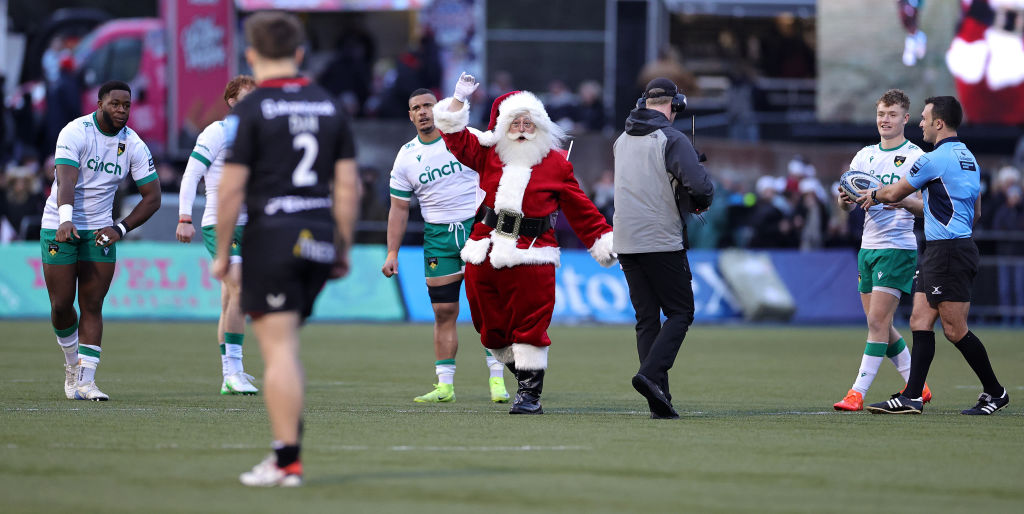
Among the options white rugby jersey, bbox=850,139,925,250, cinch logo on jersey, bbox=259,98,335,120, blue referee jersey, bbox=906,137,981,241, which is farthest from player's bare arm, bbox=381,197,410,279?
cinch logo on jersey, bbox=259,98,335,120

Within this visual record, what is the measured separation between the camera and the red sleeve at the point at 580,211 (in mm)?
10211

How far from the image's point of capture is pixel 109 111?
35.0ft

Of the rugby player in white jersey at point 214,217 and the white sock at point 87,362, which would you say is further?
the rugby player in white jersey at point 214,217

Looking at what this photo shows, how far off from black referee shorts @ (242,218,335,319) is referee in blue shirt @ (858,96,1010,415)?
197 inches

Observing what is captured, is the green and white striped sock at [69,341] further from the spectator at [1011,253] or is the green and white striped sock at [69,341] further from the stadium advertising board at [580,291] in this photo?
the spectator at [1011,253]

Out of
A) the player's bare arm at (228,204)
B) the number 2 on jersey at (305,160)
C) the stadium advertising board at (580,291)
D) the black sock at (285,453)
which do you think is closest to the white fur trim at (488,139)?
the number 2 on jersey at (305,160)

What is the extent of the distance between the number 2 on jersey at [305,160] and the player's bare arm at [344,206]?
0.45 ft

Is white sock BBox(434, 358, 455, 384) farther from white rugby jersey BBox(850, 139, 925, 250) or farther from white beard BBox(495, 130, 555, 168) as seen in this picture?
white rugby jersey BBox(850, 139, 925, 250)

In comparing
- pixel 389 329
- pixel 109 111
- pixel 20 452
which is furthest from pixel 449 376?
pixel 389 329

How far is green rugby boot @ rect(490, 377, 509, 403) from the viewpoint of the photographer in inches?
434

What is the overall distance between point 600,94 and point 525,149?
61.1 ft

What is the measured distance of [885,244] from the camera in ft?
35.4

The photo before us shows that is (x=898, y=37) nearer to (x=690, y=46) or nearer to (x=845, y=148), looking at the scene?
(x=845, y=148)

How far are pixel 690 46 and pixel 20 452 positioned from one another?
81.3 ft
